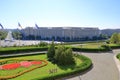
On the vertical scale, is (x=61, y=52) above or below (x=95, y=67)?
above

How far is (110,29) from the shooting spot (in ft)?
618

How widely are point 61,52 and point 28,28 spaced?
107 m

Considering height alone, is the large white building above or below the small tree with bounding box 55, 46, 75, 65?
above

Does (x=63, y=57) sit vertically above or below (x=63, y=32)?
below

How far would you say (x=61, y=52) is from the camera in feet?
89.1

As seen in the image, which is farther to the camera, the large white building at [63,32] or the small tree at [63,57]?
the large white building at [63,32]

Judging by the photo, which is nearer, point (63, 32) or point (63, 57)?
point (63, 57)

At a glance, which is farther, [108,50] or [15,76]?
[108,50]

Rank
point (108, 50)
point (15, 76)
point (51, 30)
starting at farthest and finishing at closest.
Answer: point (51, 30)
point (108, 50)
point (15, 76)

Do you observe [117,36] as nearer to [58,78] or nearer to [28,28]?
[58,78]

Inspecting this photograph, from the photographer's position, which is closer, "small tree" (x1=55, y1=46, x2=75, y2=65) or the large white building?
"small tree" (x1=55, y1=46, x2=75, y2=65)

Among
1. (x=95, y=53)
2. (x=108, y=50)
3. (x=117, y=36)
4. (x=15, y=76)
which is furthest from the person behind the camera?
(x=117, y=36)

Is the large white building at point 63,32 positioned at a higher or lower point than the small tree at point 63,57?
higher

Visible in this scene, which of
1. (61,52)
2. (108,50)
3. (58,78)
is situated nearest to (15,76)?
(58,78)
